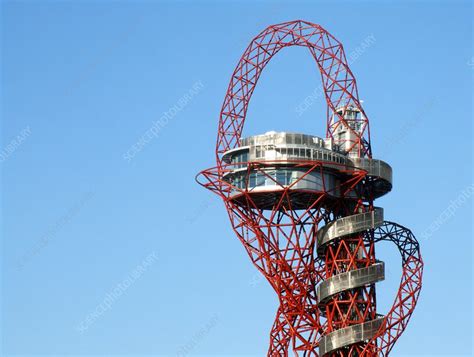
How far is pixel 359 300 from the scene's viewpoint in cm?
16838

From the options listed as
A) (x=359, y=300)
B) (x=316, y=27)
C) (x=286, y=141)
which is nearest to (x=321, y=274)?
(x=359, y=300)

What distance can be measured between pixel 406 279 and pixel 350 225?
32.1 feet

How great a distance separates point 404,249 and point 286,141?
19548 millimetres

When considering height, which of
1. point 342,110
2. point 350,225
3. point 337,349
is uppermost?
point 342,110

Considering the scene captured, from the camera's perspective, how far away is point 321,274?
171375 millimetres

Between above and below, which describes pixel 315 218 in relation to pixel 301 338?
above

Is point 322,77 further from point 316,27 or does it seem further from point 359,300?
point 359,300

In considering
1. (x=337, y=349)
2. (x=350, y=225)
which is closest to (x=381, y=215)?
(x=350, y=225)

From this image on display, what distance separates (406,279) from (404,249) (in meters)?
4.16

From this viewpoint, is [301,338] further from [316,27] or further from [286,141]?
[316,27]

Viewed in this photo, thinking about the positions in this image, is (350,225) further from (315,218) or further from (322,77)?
(322,77)

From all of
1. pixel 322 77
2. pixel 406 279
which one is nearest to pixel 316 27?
pixel 322 77

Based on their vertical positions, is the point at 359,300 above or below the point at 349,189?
below

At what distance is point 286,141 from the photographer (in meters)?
167
